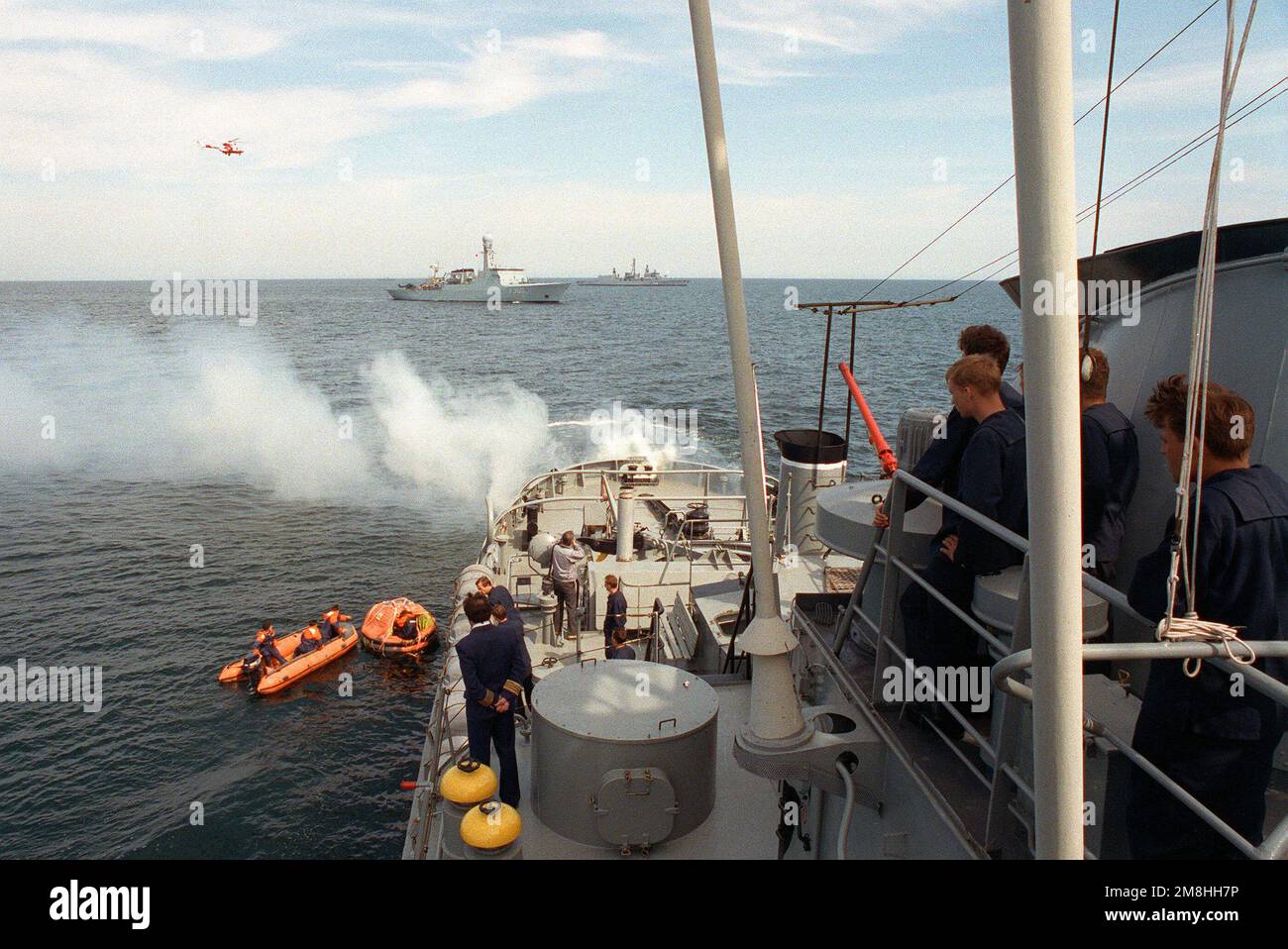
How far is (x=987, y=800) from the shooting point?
12.6 ft

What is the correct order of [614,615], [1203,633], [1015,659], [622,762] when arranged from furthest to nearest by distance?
[614,615] → [622,762] → [1015,659] → [1203,633]

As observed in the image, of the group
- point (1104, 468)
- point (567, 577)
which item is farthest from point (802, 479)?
point (1104, 468)

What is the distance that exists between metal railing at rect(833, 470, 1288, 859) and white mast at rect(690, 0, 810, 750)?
53 cm

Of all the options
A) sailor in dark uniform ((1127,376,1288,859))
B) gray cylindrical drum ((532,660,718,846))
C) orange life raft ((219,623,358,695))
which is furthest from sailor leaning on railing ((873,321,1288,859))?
orange life raft ((219,623,358,695))

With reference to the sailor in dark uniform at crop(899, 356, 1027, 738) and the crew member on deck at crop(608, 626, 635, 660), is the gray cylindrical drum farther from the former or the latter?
the crew member on deck at crop(608, 626, 635, 660)

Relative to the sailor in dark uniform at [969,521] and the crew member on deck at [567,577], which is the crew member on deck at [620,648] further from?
the sailor in dark uniform at [969,521]

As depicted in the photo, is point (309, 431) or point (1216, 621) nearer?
point (1216, 621)

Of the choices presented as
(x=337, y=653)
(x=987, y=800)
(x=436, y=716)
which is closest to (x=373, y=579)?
(x=337, y=653)

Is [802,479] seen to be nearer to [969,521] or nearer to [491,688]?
[491,688]

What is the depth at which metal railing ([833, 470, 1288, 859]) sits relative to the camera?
2219 millimetres

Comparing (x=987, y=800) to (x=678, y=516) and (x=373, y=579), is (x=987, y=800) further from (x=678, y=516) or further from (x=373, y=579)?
(x=373, y=579)

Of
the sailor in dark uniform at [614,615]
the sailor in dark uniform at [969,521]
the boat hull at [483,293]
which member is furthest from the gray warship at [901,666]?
the boat hull at [483,293]

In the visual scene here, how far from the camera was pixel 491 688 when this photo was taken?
6797 millimetres

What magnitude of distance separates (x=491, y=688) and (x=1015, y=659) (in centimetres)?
488
